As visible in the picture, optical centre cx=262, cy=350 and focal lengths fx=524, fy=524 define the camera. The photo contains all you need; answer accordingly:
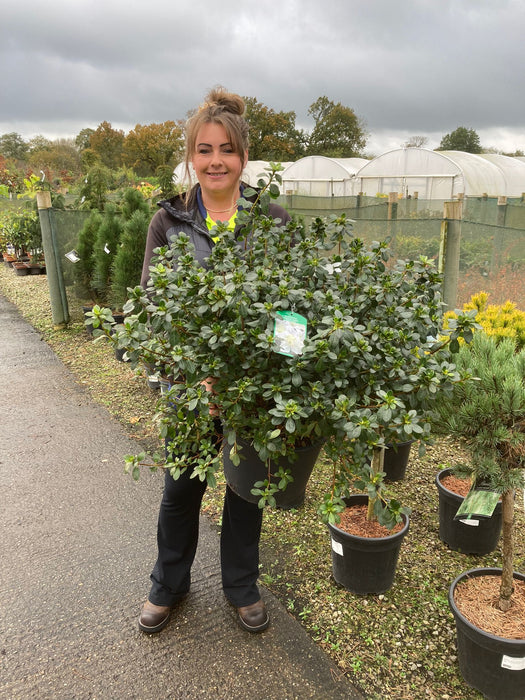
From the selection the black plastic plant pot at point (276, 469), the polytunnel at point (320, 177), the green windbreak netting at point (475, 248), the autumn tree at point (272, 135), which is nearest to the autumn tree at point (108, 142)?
the autumn tree at point (272, 135)

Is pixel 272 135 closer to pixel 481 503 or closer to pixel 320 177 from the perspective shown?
pixel 320 177

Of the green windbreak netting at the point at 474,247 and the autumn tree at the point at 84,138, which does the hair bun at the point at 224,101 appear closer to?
the green windbreak netting at the point at 474,247

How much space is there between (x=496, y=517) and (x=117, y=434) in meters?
2.89

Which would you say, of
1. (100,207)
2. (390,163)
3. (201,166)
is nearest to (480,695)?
(201,166)

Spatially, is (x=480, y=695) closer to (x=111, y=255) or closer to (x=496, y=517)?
(x=496, y=517)

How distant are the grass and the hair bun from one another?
174 centimetres

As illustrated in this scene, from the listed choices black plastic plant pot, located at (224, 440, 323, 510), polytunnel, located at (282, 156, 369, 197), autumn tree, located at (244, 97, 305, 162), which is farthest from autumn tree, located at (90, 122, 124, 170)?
black plastic plant pot, located at (224, 440, 323, 510)

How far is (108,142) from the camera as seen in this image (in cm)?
5881

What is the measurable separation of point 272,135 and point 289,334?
2175 inches

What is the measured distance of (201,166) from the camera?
2.09 meters

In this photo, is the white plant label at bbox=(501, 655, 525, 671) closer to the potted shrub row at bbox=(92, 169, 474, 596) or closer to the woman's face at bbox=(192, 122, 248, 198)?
the potted shrub row at bbox=(92, 169, 474, 596)

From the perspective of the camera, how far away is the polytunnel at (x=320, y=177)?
25016mm

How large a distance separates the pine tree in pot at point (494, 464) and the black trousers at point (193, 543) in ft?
2.74

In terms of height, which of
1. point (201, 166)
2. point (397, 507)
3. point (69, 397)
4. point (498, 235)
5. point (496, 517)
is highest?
point (201, 166)
